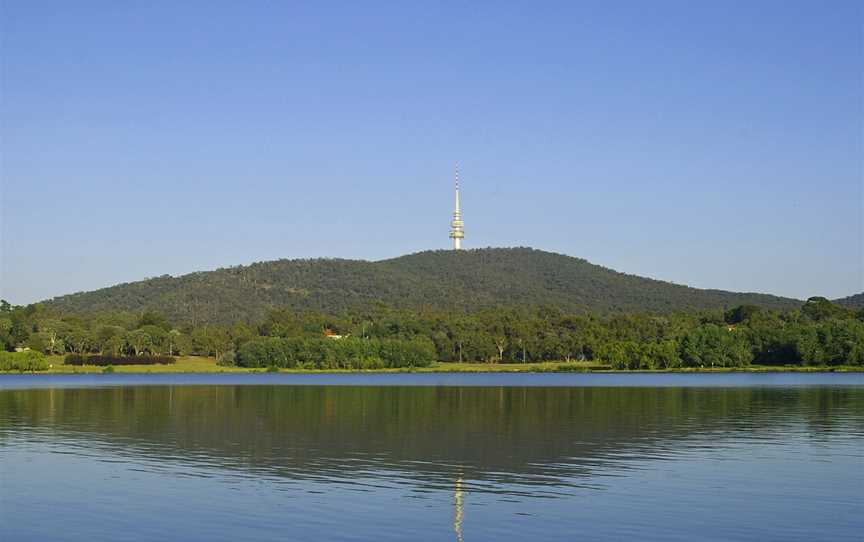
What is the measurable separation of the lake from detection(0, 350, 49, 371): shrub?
111 m

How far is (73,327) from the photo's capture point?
195000mm

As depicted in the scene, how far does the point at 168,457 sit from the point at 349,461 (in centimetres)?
756

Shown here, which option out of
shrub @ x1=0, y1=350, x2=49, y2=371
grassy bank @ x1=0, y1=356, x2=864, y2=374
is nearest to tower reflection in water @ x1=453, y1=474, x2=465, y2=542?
grassy bank @ x1=0, y1=356, x2=864, y2=374

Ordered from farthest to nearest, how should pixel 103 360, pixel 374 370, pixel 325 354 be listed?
1. pixel 325 354
2. pixel 374 370
3. pixel 103 360

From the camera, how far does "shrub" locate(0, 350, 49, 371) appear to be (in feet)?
571

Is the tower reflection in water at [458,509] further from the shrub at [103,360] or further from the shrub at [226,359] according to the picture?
the shrub at [226,359]

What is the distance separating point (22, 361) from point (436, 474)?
501ft

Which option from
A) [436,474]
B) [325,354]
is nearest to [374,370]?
[325,354]

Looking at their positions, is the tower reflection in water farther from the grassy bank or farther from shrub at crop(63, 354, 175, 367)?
shrub at crop(63, 354, 175, 367)

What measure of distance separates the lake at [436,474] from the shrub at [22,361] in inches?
4387

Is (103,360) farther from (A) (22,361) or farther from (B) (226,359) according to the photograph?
(B) (226,359)

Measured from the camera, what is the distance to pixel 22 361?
174750 mm

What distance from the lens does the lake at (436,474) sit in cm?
2780

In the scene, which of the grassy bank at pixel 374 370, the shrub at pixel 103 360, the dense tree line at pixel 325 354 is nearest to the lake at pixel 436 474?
the grassy bank at pixel 374 370
